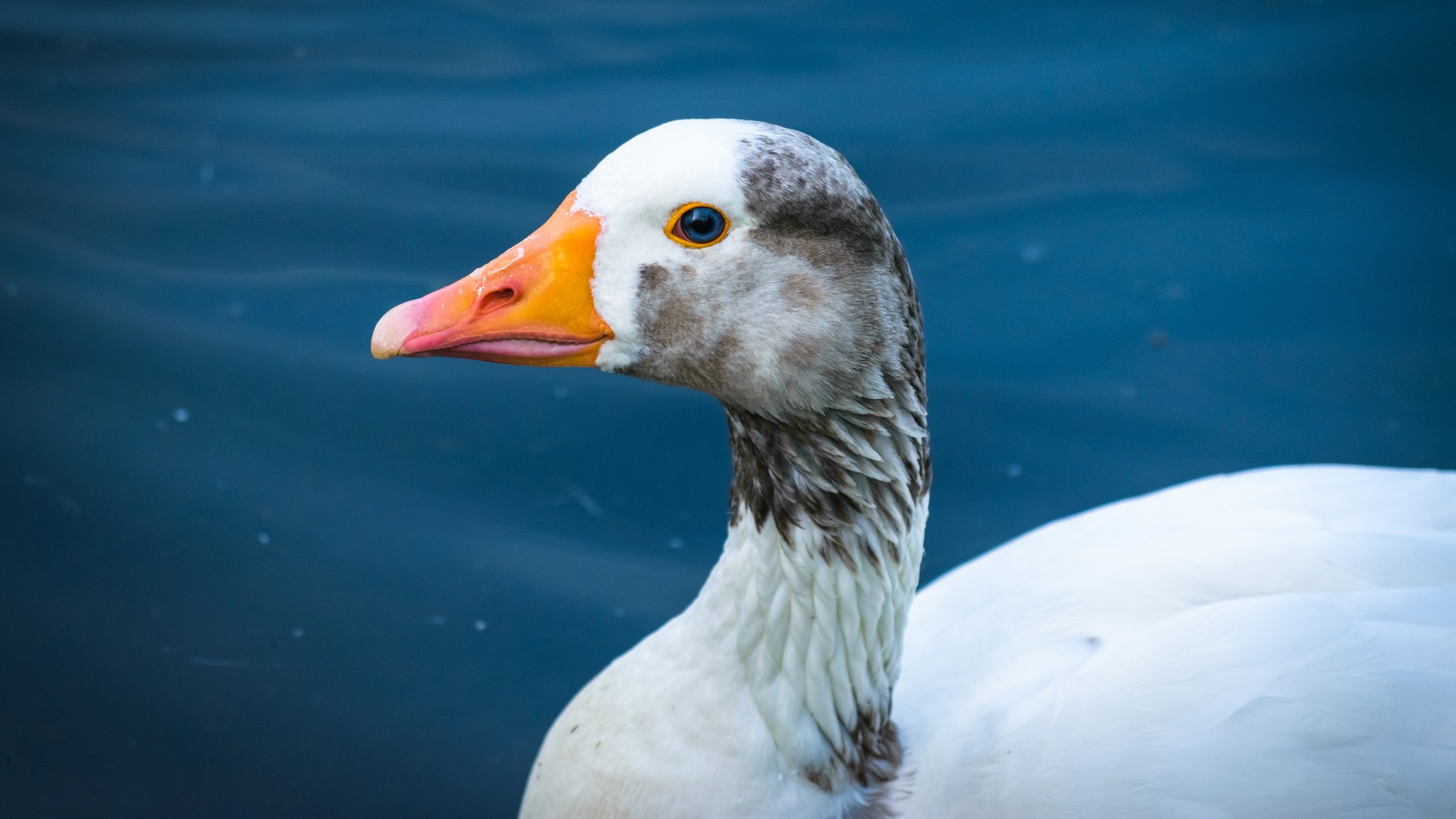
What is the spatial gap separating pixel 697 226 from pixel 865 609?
0.57 m

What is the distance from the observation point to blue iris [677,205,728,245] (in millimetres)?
1436

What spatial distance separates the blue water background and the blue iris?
121 cm

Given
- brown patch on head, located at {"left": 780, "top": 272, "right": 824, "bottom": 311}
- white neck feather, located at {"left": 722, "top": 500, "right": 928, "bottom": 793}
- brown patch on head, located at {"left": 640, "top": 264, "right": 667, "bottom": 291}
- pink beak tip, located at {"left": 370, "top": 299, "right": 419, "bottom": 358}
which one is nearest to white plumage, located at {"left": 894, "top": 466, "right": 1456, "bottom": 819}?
white neck feather, located at {"left": 722, "top": 500, "right": 928, "bottom": 793}

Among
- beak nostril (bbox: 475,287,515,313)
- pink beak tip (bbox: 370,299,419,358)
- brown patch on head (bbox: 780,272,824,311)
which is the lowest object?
pink beak tip (bbox: 370,299,419,358)

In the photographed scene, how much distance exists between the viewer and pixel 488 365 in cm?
296

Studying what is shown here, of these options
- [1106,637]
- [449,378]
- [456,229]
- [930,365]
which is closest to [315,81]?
[456,229]

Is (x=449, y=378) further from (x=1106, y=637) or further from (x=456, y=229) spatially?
(x=1106, y=637)

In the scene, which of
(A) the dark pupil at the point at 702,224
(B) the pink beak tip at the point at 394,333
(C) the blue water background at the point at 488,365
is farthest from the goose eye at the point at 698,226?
(C) the blue water background at the point at 488,365

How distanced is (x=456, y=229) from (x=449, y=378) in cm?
55

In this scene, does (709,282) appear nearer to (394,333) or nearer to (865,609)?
(394,333)

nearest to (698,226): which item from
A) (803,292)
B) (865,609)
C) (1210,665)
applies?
(803,292)

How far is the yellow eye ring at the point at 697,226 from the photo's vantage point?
1.43 meters

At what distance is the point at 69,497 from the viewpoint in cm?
264

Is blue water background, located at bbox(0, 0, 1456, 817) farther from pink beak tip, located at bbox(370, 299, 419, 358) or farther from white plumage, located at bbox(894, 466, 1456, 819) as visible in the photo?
pink beak tip, located at bbox(370, 299, 419, 358)
